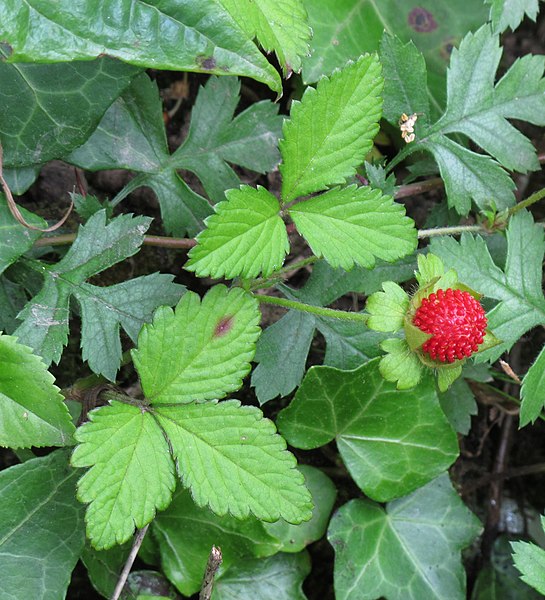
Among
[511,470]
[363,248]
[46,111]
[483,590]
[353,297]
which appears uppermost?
[46,111]

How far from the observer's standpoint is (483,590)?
2.07m

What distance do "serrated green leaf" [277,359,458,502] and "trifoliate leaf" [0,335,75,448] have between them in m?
0.57

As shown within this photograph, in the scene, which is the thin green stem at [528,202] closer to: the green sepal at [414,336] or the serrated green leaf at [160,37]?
the green sepal at [414,336]

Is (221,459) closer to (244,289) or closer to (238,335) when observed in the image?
(238,335)

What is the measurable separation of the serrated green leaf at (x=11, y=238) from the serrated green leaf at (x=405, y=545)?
1016 millimetres

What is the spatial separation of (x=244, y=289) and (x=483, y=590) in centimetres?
121

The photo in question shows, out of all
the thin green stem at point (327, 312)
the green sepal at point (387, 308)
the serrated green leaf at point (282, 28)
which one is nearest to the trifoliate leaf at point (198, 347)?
the thin green stem at point (327, 312)

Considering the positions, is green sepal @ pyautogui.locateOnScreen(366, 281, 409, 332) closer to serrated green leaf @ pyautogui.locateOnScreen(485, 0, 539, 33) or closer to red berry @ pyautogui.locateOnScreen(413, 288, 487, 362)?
red berry @ pyautogui.locateOnScreen(413, 288, 487, 362)

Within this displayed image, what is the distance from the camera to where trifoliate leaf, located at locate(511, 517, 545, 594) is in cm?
163

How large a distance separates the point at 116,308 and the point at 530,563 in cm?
112

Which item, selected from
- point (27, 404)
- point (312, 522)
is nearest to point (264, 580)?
point (312, 522)

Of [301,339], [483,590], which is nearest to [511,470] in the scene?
[483,590]

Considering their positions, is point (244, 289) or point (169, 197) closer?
point (244, 289)

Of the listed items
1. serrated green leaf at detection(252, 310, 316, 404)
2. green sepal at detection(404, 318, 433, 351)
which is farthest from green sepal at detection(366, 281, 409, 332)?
serrated green leaf at detection(252, 310, 316, 404)
